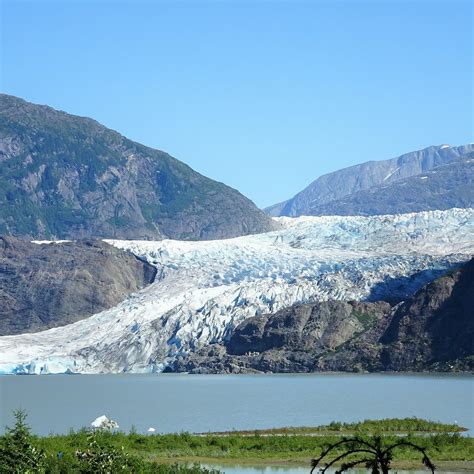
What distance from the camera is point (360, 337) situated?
504ft

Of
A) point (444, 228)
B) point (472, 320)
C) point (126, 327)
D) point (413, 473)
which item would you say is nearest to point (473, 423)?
point (413, 473)

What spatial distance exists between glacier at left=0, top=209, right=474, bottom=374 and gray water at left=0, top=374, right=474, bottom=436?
19.9 meters

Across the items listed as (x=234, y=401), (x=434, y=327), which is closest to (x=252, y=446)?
(x=234, y=401)

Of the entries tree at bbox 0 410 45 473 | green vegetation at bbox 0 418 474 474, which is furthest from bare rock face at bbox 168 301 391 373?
tree at bbox 0 410 45 473

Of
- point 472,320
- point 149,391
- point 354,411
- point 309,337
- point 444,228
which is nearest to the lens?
point 354,411

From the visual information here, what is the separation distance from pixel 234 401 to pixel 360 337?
62.8 meters

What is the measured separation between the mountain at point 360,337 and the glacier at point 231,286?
4.00 meters

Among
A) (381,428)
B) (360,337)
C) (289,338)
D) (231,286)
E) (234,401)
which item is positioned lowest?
(234,401)

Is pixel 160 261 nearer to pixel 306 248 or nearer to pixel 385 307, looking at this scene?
pixel 306 248

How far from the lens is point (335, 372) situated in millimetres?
147500

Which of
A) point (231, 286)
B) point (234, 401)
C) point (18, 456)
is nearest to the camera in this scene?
point (18, 456)

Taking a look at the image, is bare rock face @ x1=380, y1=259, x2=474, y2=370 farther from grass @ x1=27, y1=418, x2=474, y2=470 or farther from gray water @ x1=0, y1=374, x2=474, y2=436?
grass @ x1=27, y1=418, x2=474, y2=470

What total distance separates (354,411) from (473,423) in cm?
1257

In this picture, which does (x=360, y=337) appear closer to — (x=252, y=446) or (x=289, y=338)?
(x=289, y=338)
